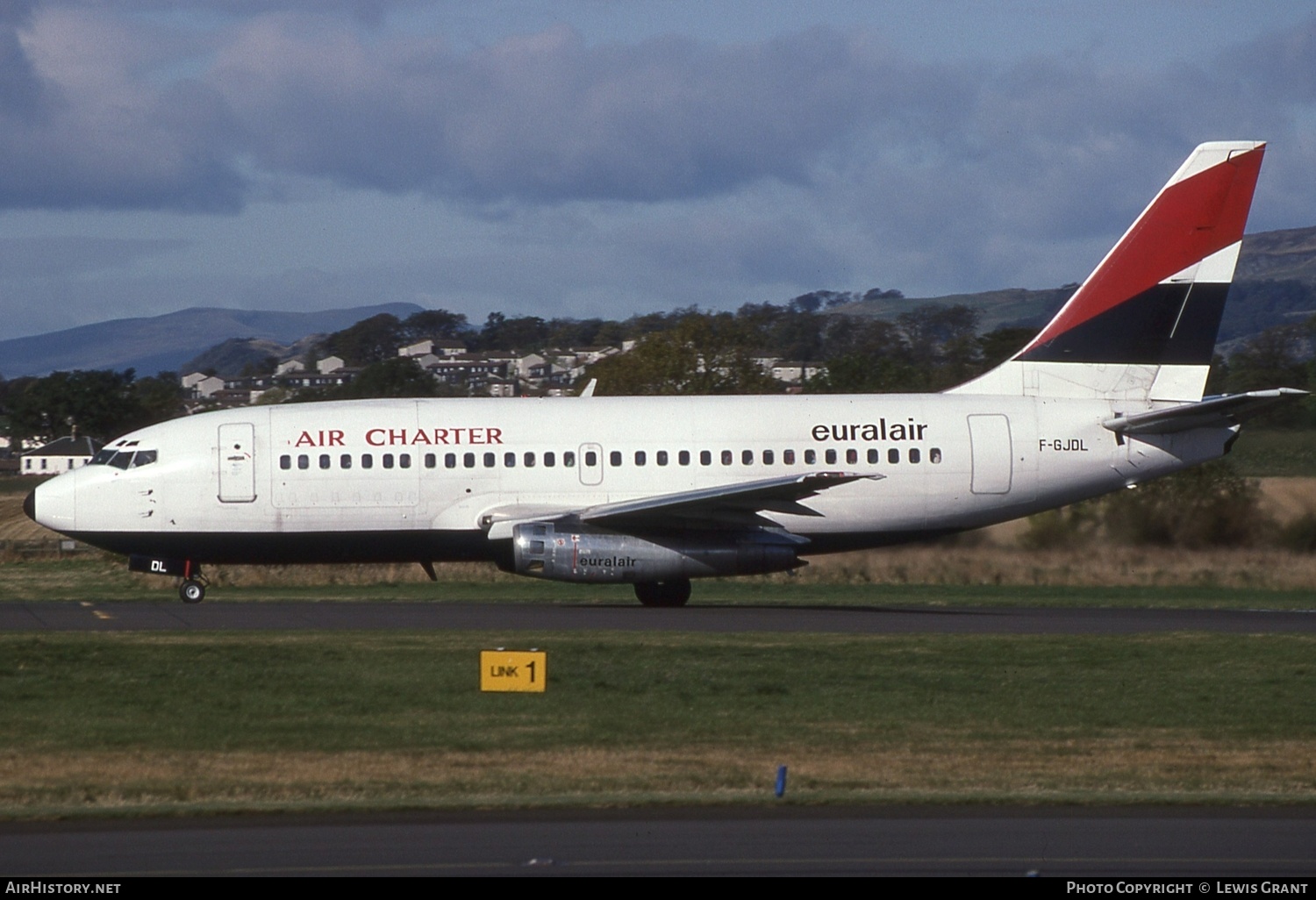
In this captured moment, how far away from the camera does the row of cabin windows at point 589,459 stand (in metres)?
28.4

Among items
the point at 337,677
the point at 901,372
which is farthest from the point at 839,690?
the point at 901,372

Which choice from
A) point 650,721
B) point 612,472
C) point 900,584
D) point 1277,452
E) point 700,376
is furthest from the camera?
point 700,376

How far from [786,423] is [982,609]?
4636mm

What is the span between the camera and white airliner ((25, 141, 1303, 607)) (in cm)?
2834

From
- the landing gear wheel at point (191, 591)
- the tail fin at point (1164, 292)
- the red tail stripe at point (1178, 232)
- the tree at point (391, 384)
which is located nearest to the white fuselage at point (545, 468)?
the landing gear wheel at point (191, 591)

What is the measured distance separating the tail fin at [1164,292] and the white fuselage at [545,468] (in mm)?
1041

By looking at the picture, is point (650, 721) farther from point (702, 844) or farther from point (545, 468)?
point (545, 468)

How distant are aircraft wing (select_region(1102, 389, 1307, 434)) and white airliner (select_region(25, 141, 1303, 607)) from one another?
0.15 feet

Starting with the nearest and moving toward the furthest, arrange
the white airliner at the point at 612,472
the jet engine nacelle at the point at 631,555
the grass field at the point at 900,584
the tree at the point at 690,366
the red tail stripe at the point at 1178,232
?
the jet engine nacelle at the point at 631,555, the white airliner at the point at 612,472, the red tail stripe at the point at 1178,232, the grass field at the point at 900,584, the tree at the point at 690,366

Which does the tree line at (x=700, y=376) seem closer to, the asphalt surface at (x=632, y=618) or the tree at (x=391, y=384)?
the tree at (x=391, y=384)

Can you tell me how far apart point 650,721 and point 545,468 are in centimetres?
1165

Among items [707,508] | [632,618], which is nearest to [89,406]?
[707,508]

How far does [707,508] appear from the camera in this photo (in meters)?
27.4
